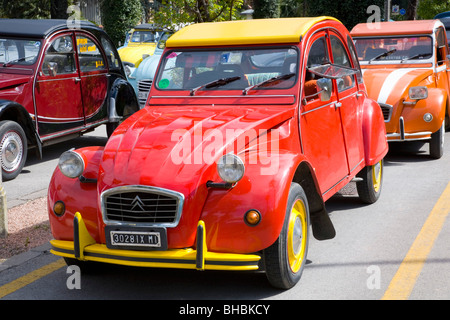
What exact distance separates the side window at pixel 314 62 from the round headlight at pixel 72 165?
1968 mm

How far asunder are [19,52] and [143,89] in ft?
15.4

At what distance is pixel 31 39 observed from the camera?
400 inches

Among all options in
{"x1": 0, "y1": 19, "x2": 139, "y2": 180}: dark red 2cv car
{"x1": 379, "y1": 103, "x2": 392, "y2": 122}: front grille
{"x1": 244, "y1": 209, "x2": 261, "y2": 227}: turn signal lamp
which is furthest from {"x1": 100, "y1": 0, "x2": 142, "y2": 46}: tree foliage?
{"x1": 244, "y1": 209, "x2": 261, "y2": 227}: turn signal lamp

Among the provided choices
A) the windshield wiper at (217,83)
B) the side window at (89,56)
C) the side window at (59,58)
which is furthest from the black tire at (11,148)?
the windshield wiper at (217,83)

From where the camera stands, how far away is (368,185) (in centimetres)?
737

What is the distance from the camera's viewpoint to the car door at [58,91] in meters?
9.95

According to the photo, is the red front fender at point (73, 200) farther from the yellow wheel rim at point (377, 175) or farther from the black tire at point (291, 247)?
the yellow wheel rim at point (377, 175)

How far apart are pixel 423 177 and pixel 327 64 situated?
3.25m

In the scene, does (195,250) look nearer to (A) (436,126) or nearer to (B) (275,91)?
(B) (275,91)

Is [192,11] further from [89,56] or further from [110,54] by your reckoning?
[89,56]

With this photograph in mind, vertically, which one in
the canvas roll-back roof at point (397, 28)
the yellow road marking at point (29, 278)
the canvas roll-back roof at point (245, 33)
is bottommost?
the yellow road marking at point (29, 278)

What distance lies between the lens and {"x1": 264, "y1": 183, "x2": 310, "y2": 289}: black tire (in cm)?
470

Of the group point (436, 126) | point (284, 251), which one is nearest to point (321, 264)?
point (284, 251)

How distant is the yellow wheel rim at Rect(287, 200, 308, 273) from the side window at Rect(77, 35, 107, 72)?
6582 millimetres
